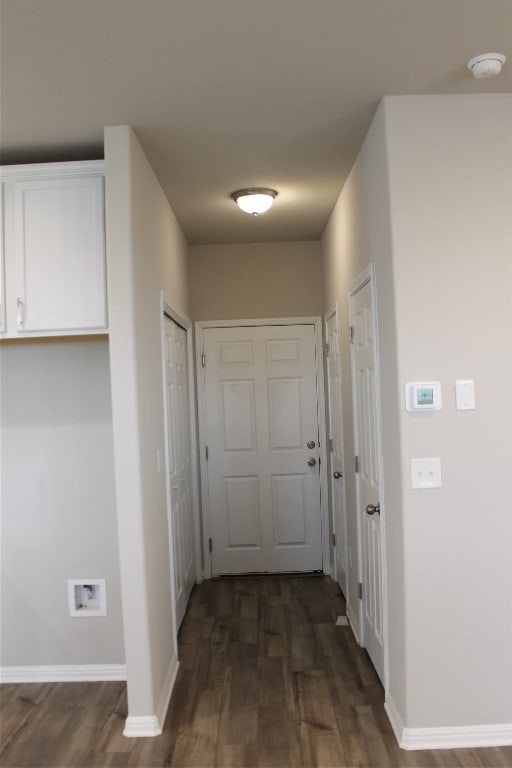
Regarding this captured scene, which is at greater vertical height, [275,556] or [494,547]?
[494,547]

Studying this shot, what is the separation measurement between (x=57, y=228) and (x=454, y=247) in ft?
5.68

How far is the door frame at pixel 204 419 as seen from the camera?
484 centimetres

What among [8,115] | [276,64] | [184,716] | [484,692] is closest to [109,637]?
[184,716]

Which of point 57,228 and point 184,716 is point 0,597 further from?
point 57,228

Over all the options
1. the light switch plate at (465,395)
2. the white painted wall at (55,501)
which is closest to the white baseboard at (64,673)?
the white painted wall at (55,501)

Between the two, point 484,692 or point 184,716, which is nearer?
point 484,692

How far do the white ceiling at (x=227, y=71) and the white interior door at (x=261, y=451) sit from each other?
1.88 meters

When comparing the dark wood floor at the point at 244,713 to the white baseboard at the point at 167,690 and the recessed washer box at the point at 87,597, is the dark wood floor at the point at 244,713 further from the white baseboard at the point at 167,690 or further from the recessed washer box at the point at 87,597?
the recessed washer box at the point at 87,597

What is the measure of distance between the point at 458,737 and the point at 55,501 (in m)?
2.16

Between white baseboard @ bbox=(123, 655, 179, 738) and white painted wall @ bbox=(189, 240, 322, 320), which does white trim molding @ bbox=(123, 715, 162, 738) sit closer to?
white baseboard @ bbox=(123, 655, 179, 738)

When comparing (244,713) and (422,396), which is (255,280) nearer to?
(422,396)

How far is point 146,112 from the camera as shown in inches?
98.7

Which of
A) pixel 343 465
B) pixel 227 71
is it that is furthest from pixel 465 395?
pixel 343 465

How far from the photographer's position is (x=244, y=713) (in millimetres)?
2773
